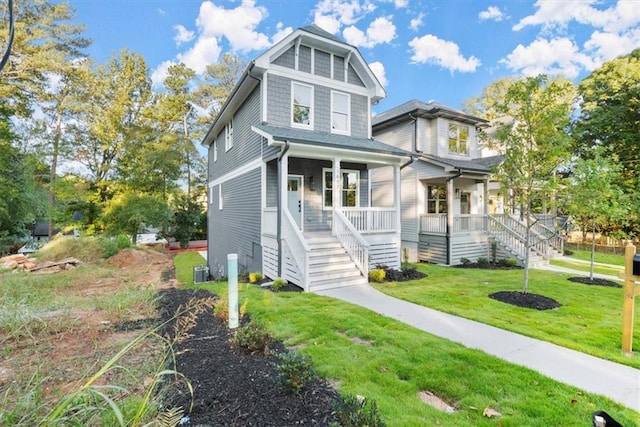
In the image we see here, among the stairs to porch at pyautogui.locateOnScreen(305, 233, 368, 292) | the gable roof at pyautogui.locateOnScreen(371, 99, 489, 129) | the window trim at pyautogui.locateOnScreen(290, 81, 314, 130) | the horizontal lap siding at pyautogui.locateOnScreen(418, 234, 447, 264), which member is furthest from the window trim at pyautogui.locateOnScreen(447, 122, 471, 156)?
the stairs to porch at pyautogui.locateOnScreen(305, 233, 368, 292)

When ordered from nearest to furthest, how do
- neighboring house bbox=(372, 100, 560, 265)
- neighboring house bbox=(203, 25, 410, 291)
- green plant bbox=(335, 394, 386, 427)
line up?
green plant bbox=(335, 394, 386, 427)
neighboring house bbox=(203, 25, 410, 291)
neighboring house bbox=(372, 100, 560, 265)

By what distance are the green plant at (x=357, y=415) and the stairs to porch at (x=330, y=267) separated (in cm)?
513

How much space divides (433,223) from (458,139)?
16.0 feet

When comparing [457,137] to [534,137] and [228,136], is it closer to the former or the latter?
[534,137]

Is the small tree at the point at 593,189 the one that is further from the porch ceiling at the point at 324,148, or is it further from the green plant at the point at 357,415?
the green plant at the point at 357,415

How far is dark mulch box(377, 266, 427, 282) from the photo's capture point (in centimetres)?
886

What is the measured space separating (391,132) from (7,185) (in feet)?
64.8

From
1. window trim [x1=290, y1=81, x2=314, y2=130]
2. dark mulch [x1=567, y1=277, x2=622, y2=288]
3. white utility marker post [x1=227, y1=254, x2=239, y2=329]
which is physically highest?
window trim [x1=290, y1=81, x2=314, y2=130]

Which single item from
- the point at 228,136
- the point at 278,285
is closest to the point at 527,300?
the point at 278,285

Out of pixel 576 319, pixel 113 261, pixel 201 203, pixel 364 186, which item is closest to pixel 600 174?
pixel 576 319

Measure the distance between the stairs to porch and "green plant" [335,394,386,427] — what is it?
513 centimetres

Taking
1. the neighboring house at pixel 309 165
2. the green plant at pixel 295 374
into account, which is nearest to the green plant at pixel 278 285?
the neighboring house at pixel 309 165

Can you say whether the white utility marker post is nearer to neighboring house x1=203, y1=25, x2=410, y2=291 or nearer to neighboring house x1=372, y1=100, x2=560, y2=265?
neighboring house x1=203, y1=25, x2=410, y2=291

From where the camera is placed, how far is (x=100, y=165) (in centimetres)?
2309
